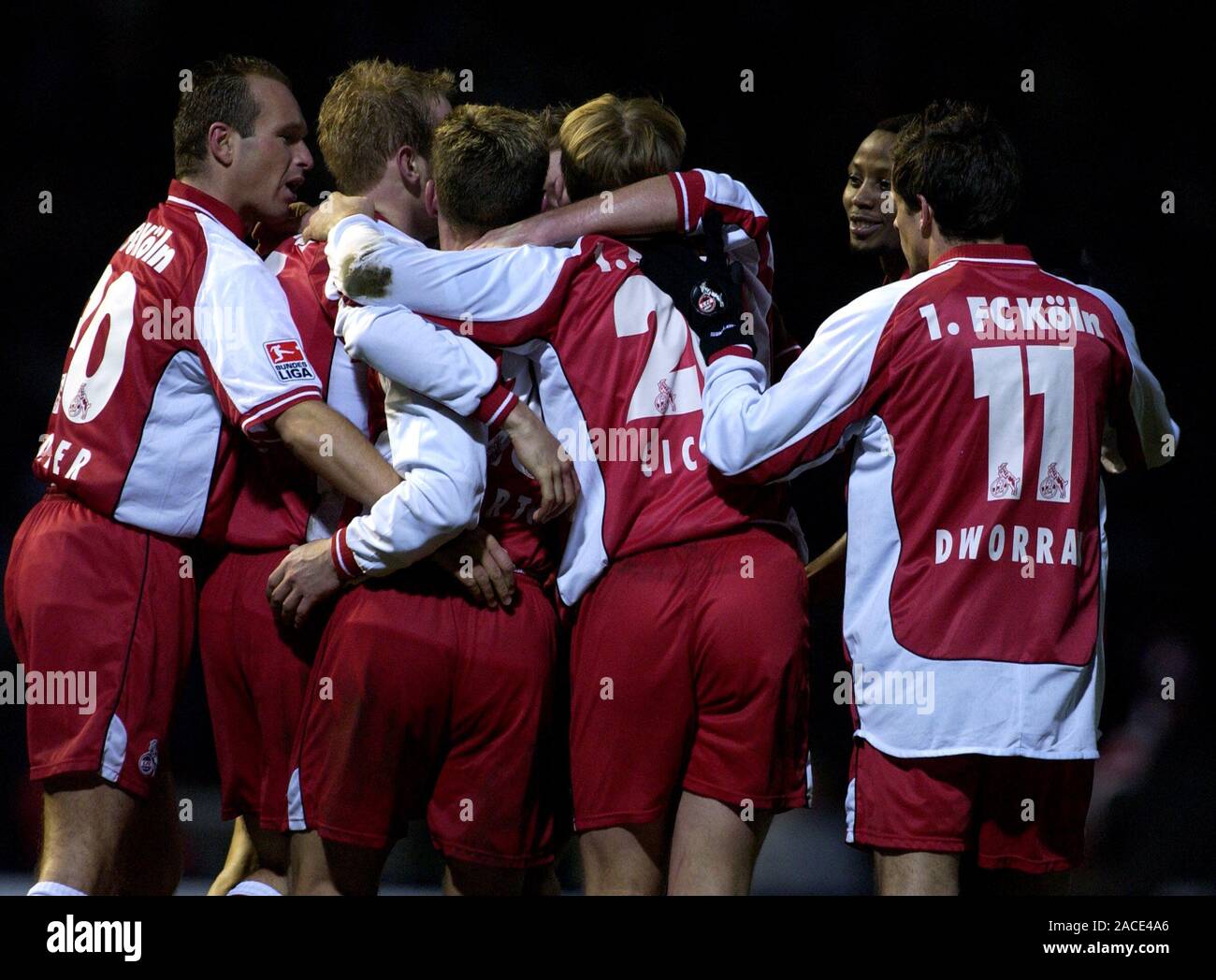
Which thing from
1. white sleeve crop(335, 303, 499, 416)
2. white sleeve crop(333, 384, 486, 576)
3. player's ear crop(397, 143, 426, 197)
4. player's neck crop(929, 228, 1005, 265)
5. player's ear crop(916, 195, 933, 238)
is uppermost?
player's ear crop(397, 143, 426, 197)

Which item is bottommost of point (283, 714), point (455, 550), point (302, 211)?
point (283, 714)

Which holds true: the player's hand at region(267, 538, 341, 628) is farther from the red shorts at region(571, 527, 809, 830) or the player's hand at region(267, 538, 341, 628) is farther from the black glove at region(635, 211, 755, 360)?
the black glove at region(635, 211, 755, 360)

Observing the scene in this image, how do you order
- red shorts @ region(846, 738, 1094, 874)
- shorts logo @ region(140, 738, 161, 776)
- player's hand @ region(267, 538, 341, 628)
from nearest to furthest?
red shorts @ region(846, 738, 1094, 874)
player's hand @ region(267, 538, 341, 628)
shorts logo @ region(140, 738, 161, 776)

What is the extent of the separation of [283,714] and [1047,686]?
1478 millimetres

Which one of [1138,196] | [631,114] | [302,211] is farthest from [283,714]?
[1138,196]

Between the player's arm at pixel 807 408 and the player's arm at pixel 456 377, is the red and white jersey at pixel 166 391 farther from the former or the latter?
the player's arm at pixel 807 408

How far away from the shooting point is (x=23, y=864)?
4.66 m

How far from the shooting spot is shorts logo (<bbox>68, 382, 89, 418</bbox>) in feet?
9.27

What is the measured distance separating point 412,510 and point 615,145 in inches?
34.2

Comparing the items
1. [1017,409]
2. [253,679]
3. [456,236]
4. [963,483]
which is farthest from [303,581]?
[1017,409]

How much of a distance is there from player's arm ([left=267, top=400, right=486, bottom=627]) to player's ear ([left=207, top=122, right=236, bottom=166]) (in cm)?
81

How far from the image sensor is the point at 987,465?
2.44 m

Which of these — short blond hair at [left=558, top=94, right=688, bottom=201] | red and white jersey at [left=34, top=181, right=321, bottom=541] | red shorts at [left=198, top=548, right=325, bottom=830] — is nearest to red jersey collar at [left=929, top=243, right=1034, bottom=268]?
short blond hair at [left=558, top=94, right=688, bottom=201]
